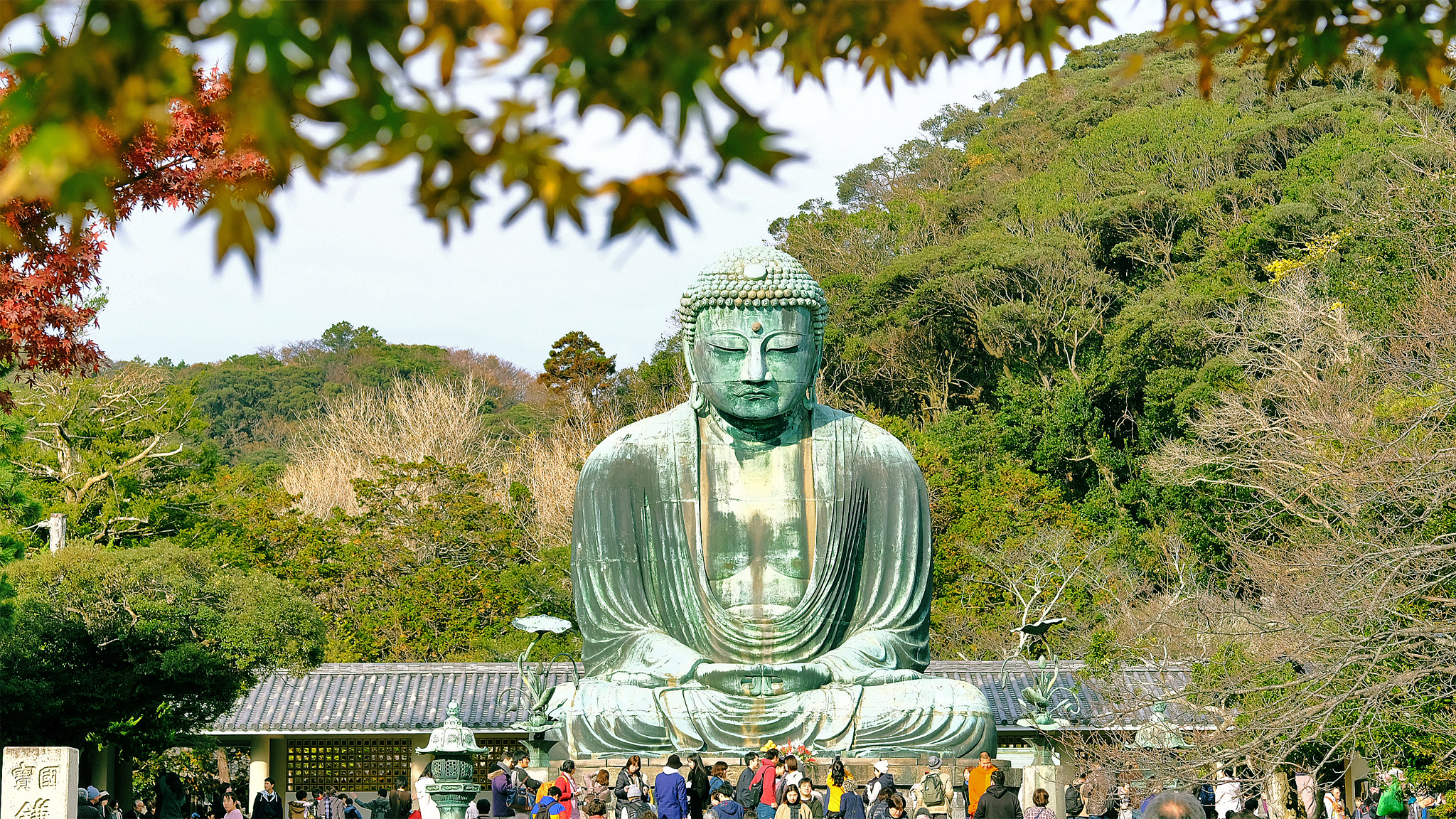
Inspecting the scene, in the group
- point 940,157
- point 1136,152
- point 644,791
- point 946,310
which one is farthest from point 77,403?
point 940,157

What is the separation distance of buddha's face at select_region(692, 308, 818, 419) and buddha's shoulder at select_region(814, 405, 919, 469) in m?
0.50

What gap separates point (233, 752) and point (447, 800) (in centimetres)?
1466

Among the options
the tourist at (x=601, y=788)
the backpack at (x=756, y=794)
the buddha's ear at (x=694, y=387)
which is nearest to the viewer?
the backpack at (x=756, y=794)

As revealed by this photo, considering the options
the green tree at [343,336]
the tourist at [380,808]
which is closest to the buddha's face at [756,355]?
the tourist at [380,808]

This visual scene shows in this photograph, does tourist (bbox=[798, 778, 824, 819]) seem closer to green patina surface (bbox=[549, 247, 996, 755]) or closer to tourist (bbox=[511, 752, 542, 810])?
green patina surface (bbox=[549, 247, 996, 755])

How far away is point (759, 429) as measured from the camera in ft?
41.2

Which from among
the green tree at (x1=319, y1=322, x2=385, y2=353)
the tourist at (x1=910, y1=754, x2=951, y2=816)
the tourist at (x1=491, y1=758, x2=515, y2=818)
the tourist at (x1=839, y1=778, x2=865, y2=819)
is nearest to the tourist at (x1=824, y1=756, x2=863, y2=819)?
the tourist at (x1=839, y1=778, x2=865, y2=819)

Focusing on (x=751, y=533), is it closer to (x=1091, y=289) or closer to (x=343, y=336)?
(x=1091, y=289)

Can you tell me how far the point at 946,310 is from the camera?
1369 inches

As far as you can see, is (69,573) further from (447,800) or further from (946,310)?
(946,310)

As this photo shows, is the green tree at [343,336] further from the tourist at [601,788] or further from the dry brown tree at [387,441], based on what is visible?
Answer: the tourist at [601,788]

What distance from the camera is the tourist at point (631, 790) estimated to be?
30.2ft

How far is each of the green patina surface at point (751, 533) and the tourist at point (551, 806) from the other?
131 centimetres

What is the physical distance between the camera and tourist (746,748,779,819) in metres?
9.56
